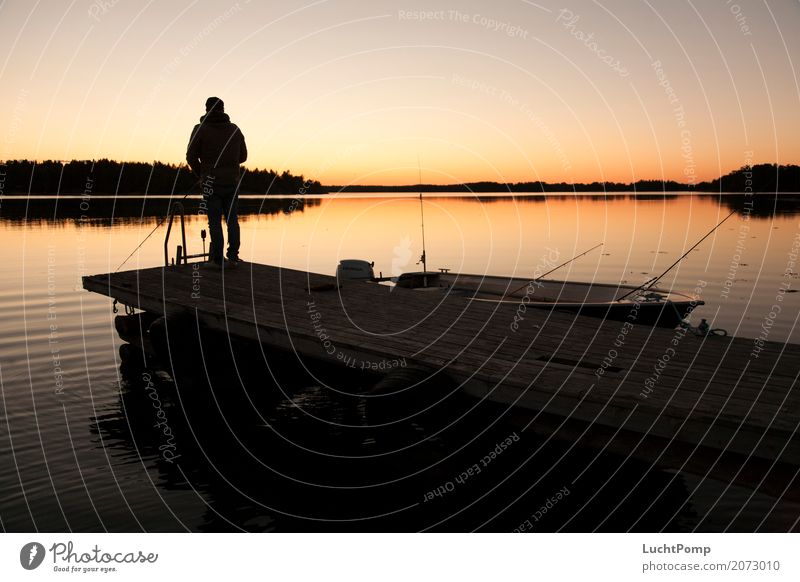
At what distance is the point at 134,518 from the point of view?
10.1 meters

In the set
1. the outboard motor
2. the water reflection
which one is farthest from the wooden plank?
the outboard motor

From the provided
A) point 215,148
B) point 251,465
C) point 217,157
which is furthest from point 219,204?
point 251,465

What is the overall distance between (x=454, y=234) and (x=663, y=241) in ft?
64.2

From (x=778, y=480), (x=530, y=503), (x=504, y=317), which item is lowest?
(x=530, y=503)

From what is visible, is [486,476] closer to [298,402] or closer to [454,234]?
[298,402]

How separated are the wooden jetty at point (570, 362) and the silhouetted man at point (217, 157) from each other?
2010 mm

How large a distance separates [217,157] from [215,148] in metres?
0.21

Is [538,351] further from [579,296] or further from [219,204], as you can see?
[579,296]

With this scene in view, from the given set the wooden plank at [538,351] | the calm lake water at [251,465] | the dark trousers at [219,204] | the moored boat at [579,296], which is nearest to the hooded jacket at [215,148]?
the dark trousers at [219,204]

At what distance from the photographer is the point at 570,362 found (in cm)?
980

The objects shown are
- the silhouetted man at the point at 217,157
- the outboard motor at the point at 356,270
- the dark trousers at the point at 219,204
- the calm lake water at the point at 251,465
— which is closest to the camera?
the calm lake water at the point at 251,465

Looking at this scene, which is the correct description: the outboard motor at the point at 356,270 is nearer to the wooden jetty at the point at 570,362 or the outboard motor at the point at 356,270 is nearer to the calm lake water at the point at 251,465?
the calm lake water at the point at 251,465

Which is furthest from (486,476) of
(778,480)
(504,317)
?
(778,480)

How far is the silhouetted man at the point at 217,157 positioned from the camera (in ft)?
52.2
